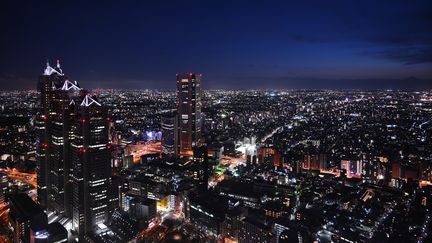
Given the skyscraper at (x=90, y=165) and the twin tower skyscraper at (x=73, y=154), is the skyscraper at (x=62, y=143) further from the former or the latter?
the skyscraper at (x=90, y=165)

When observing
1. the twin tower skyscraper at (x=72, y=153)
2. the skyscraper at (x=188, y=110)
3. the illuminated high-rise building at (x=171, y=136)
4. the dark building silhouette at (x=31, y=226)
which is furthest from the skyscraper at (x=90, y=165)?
the skyscraper at (x=188, y=110)

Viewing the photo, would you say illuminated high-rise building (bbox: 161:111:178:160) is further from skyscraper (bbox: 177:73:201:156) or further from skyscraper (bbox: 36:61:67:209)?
skyscraper (bbox: 36:61:67:209)

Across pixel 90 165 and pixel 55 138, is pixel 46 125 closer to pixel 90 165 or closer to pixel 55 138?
pixel 55 138

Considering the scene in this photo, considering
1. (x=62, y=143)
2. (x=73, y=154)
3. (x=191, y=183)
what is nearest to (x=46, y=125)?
(x=62, y=143)

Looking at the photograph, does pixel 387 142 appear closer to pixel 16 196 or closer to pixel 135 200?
pixel 135 200

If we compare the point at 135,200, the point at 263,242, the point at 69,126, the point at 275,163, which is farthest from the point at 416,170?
the point at 69,126

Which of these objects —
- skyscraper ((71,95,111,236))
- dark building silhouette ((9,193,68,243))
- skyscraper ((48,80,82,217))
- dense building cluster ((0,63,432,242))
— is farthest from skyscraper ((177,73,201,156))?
Answer: dark building silhouette ((9,193,68,243))

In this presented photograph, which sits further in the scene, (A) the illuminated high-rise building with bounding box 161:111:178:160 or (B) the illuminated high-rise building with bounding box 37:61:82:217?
(A) the illuminated high-rise building with bounding box 161:111:178:160
